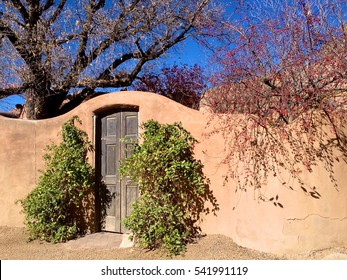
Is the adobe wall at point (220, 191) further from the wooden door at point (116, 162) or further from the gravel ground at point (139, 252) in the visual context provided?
the wooden door at point (116, 162)

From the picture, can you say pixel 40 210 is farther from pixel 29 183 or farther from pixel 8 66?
pixel 8 66

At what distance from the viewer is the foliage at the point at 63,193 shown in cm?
568

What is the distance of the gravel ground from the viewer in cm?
450

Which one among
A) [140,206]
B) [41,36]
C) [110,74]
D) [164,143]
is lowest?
[140,206]

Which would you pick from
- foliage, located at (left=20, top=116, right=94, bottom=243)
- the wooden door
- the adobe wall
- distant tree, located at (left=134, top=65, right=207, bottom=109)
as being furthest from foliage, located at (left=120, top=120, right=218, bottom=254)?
distant tree, located at (left=134, top=65, right=207, bottom=109)

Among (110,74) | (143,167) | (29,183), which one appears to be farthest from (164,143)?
(110,74)

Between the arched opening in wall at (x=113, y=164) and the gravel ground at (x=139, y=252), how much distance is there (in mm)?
840

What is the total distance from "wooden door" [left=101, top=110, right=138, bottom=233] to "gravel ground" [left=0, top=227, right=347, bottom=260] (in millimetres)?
850

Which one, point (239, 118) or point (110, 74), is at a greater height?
point (110, 74)

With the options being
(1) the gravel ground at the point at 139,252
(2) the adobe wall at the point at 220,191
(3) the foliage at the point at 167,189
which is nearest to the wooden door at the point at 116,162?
(2) the adobe wall at the point at 220,191

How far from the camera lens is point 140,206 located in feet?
16.9

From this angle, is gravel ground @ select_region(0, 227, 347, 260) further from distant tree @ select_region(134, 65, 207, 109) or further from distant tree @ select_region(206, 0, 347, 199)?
distant tree @ select_region(134, 65, 207, 109)

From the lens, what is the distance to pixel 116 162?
19.8ft
